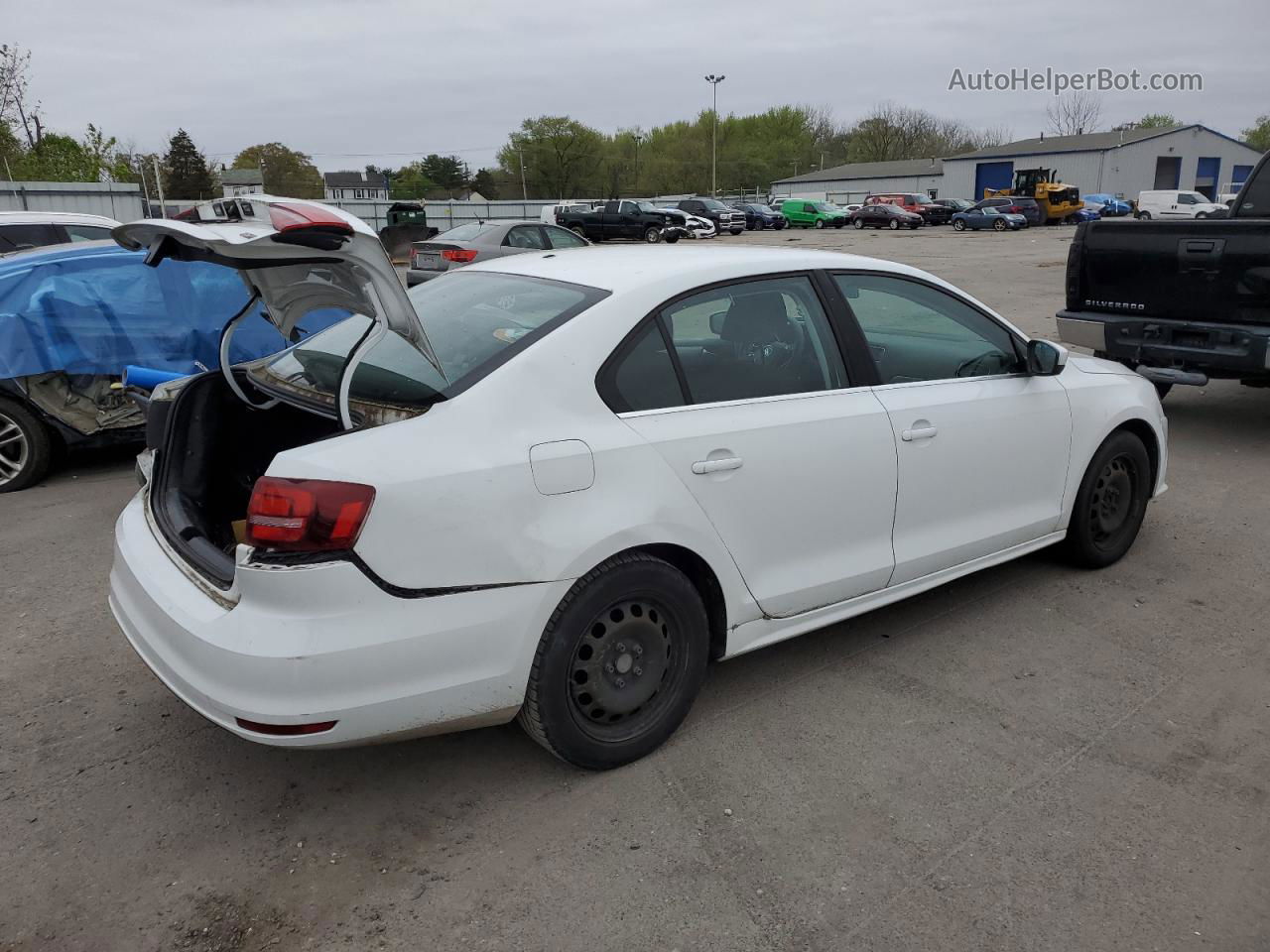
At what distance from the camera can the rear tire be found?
20.0 feet

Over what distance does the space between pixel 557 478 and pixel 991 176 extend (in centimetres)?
7530

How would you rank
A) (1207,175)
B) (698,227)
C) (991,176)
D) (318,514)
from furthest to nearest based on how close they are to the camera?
Answer: (1207,175), (991,176), (698,227), (318,514)

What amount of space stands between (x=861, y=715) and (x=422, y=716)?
5.31ft

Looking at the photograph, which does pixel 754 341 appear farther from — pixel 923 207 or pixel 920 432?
pixel 923 207

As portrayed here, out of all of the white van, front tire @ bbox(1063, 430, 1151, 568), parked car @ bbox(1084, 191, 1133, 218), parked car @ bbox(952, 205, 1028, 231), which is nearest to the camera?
front tire @ bbox(1063, 430, 1151, 568)

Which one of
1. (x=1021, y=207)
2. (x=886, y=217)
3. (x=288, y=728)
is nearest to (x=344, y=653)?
(x=288, y=728)

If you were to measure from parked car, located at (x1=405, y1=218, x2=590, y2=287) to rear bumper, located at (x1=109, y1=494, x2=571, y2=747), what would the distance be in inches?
549

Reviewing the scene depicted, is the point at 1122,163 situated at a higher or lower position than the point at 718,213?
higher

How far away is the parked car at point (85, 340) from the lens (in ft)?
19.7

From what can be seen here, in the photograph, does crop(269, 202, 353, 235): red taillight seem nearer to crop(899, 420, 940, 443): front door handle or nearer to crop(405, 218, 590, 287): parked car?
crop(899, 420, 940, 443): front door handle

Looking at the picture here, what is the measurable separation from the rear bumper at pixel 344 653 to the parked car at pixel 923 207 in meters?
49.1

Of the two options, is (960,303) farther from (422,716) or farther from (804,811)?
(422,716)

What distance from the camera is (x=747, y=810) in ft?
9.39

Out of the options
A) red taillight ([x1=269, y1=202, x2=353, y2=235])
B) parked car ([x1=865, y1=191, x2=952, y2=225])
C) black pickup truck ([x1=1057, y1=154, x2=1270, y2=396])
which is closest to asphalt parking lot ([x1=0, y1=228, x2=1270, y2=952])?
red taillight ([x1=269, y1=202, x2=353, y2=235])
